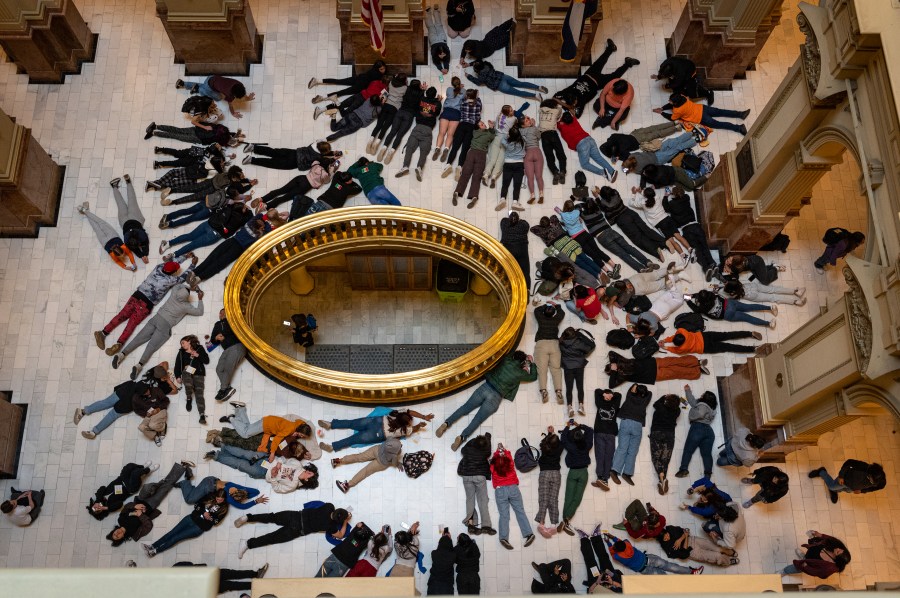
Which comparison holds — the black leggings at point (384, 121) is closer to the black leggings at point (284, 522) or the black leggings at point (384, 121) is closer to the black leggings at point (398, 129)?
the black leggings at point (398, 129)

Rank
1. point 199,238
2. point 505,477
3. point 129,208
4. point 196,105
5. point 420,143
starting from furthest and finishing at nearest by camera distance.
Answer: point 420,143
point 196,105
point 129,208
point 199,238
point 505,477

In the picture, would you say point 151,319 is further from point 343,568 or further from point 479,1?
point 479,1

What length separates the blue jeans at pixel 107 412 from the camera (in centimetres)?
1156

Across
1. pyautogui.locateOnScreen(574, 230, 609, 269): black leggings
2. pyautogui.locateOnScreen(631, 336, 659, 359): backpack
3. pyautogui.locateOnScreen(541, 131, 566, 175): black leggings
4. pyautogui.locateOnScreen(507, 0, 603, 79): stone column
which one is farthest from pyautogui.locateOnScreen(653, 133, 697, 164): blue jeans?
pyautogui.locateOnScreen(631, 336, 659, 359): backpack

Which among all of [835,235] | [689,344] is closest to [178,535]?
[689,344]

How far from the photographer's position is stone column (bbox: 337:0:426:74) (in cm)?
1325

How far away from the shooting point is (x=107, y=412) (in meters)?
11.7

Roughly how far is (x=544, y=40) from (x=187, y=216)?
647 cm

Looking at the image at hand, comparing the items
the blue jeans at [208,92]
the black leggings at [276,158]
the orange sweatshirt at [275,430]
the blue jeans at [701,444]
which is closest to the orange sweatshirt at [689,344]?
the blue jeans at [701,444]

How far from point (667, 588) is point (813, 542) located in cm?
304

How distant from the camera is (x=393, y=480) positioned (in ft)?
37.3

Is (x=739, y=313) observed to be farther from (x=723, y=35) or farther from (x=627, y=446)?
(x=723, y=35)

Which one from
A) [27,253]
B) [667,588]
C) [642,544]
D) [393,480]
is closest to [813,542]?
[642,544]

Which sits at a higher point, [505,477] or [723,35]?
[723,35]
